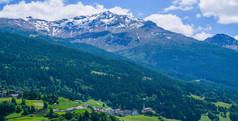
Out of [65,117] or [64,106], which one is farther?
[64,106]

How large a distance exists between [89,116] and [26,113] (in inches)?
1122

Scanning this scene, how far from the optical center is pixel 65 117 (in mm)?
137125

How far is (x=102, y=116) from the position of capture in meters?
150

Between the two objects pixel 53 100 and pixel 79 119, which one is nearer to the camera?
pixel 79 119

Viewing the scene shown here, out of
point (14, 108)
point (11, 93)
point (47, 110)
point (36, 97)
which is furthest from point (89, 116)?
point (11, 93)

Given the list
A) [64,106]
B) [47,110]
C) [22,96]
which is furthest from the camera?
[22,96]

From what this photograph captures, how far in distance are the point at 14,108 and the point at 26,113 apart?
5956 mm

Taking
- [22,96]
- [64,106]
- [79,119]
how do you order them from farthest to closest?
[22,96]
[64,106]
[79,119]

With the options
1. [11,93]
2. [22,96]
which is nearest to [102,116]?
[22,96]

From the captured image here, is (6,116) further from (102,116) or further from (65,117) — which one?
(102,116)

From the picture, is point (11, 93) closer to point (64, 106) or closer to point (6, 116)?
point (64, 106)

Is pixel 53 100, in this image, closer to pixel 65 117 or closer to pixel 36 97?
pixel 36 97

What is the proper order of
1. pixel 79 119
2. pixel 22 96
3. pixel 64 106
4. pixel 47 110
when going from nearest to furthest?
pixel 79 119, pixel 47 110, pixel 64 106, pixel 22 96

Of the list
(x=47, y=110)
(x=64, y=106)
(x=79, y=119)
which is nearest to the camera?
(x=79, y=119)
